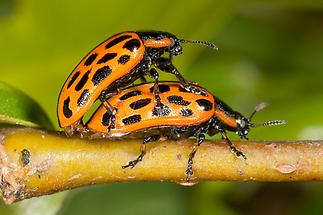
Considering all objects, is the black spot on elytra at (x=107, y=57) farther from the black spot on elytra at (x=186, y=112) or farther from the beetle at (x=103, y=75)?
the black spot on elytra at (x=186, y=112)

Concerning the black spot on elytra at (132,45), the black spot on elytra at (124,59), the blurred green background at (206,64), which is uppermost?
the black spot on elytra at (132,45)

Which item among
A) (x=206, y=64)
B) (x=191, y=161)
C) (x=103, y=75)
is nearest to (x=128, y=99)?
(x=103, y=75)

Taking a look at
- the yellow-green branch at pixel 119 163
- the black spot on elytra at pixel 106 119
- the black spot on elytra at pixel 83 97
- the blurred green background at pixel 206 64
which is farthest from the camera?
the blurred green background at pixel 206 64

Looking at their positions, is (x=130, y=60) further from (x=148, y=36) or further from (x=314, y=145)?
(x=314, y=145)

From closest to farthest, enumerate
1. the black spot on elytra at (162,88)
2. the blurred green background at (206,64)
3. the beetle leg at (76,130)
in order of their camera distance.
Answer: the beetle leg at (76,130) → the black spot on elytra at (162,88) → the blurred green background at (206,64)

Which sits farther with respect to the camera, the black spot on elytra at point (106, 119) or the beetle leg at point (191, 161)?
the black spot on elytra at point (106, 119)

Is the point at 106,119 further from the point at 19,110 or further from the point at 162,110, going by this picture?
the point at 19,110

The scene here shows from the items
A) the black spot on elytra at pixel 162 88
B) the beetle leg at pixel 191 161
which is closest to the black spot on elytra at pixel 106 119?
the black spot on elytra at pixel 162 88
